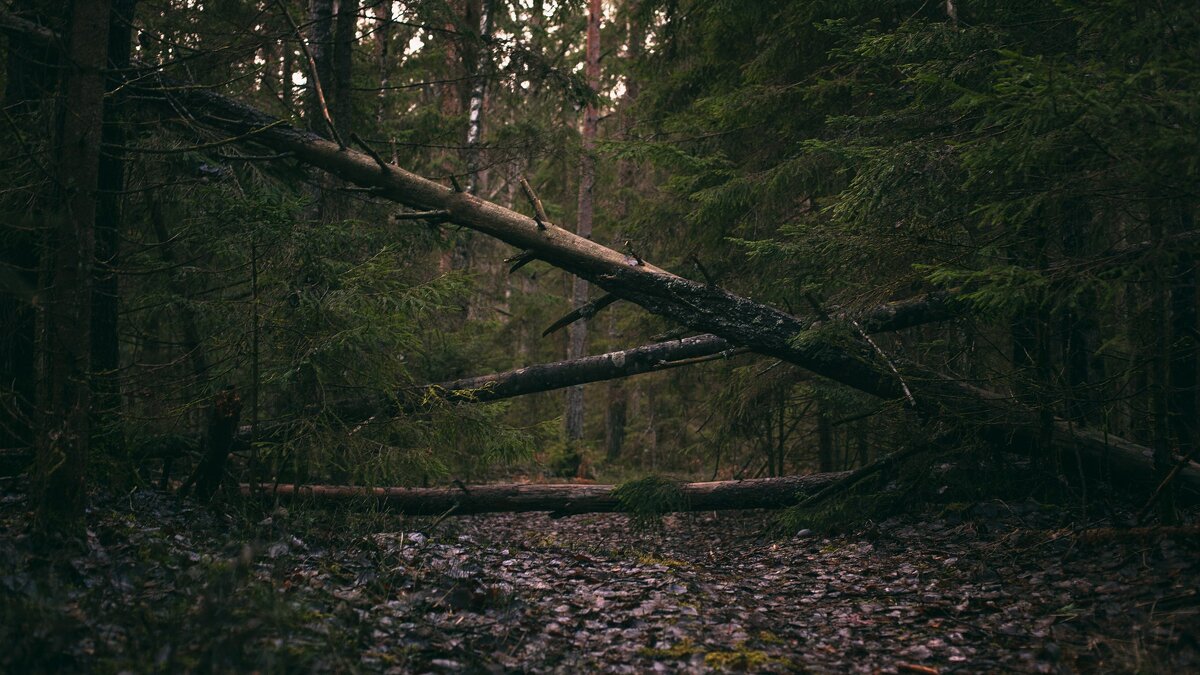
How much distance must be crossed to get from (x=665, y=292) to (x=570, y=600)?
12.1ft

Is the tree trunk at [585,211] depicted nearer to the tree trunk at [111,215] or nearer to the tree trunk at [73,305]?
the tree trunk at [111,215]

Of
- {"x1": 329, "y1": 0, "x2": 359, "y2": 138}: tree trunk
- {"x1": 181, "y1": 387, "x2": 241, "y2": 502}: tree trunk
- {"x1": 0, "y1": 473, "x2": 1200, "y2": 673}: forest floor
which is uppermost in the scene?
{"x1": 329, "y1": 0, "x2": 359, "y2": 138}: tree trunk

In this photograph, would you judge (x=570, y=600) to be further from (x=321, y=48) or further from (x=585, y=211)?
(x=585, y=211)

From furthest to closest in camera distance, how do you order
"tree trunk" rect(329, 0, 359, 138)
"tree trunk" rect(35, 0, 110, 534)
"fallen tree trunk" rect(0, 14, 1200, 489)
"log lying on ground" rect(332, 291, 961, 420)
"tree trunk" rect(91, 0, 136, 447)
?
1. "tree trunk" rect(329, 0, 359, 138)
2. "log lying on ground" rect(332, 291, 961, 420)
3. "tree trunk" rect(91, 0, 136, 447)
4. "fallen tree trunk" rect(0, 14, 1200, 489)
5. "tree trunk" rect(35, 0, 110, 534)

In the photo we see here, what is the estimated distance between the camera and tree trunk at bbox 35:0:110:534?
5020 mm

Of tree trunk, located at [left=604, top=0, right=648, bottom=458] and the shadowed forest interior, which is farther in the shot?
tree trunk, located at [left=604, top=0, right=648, bottom=458]

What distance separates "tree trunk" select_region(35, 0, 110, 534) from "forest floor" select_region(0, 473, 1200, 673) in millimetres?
388

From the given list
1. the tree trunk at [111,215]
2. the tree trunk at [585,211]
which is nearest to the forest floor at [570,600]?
the tree trunk at [111,215]

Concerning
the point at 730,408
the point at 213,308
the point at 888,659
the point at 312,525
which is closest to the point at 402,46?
the point at 213,308

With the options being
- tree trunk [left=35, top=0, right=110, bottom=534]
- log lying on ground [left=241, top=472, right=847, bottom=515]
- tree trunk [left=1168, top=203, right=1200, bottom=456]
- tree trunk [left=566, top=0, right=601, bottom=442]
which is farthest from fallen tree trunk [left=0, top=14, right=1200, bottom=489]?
tree trunk [left=566, top=0, right=601, bottom=442]

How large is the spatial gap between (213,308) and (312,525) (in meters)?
2.58

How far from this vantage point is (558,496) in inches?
374

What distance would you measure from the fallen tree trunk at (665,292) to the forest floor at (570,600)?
3.24 feet

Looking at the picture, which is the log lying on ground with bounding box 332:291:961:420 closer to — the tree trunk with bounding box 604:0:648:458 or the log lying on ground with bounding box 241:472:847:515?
the log lying on ground with bounding box 241:472:847:515
